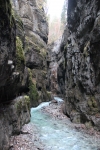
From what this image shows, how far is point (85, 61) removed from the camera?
1695 centimetres

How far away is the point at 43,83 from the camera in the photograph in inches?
1439

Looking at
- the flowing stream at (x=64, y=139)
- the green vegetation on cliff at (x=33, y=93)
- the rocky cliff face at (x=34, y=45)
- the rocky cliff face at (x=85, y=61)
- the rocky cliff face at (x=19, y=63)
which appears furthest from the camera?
the rocky cliff face at (x=34, y=45)

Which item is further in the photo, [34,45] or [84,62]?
[34,45]

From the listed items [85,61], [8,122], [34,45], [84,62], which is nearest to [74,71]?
[84,62]

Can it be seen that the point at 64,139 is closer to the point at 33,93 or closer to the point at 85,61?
the point at 85,61

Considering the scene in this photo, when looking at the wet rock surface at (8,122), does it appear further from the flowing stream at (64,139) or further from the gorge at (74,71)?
the flowing stream at (64,139)

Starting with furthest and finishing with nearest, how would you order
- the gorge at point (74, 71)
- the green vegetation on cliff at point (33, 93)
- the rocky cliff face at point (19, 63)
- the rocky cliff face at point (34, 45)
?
the rocky cliff face at point (34, 45), the green vegetation on cliff at point (33, 93), the gorge at point (74, 71), the rocky cliff face at point (19, 63)

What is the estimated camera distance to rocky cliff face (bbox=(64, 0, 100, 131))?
14.9 metres

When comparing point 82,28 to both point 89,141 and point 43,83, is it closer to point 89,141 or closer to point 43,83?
point 89,141

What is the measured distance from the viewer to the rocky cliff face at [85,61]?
48.9 feet

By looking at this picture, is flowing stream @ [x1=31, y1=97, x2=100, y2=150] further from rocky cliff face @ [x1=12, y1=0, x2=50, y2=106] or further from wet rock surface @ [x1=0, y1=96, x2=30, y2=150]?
rocky cliff face @ [x1=12, y1=0, x2=50, y2=106]

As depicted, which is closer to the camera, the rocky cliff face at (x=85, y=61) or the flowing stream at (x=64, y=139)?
the flowing stream at (x=64, y=139)

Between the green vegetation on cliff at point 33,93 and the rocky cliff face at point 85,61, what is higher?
the rocky cliff face at point 85,61

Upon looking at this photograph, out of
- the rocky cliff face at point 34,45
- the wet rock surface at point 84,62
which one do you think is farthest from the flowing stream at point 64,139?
the rocky cliff face at point 34,45
